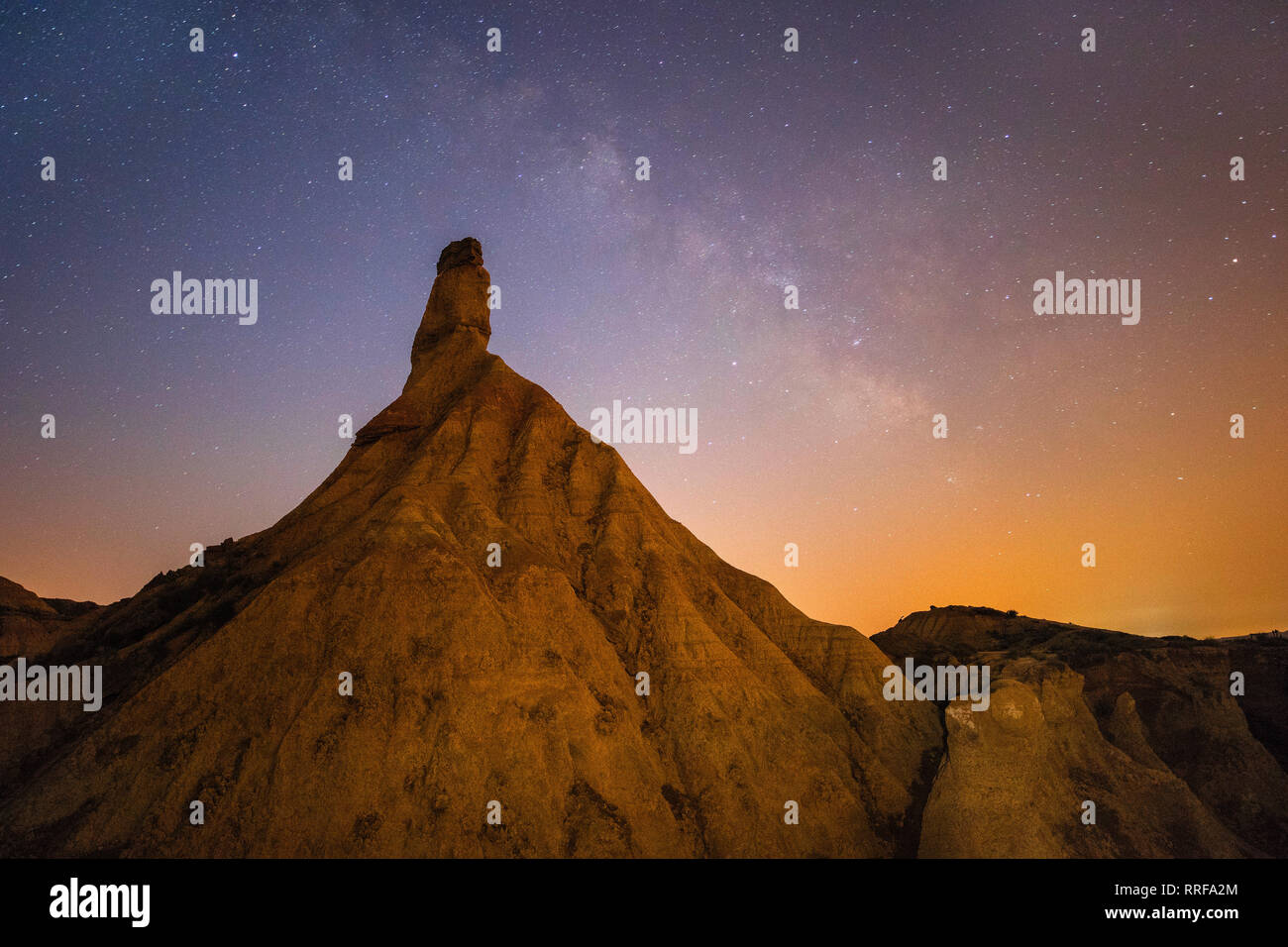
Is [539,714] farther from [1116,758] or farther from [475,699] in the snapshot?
[1116,758]

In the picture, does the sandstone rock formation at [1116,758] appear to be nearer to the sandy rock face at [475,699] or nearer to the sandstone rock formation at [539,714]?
the sandstone rock formation at [539,714]

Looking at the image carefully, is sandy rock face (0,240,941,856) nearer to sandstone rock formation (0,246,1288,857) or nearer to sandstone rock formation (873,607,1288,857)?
sandstone rock formation (0,246,1288,857)

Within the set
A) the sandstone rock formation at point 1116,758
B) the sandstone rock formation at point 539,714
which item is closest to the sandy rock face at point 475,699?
the sandstone rock formation at point 539,714

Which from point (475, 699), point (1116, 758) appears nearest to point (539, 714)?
point (475, 699)

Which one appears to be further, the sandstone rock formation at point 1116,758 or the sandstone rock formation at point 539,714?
the sandstone rock formation at point 1116,758

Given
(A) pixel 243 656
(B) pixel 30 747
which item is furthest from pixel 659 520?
(B) pixel 30 747

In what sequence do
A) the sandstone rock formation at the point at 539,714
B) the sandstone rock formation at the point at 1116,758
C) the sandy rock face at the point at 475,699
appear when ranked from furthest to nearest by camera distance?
the sandstone rock formation at the point at 1116,758
the sandstone rock formation at the point at 539,714
the sandy rock face at the point at 475,699

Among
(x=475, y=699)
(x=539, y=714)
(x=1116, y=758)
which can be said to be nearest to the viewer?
(x=475, y=699)

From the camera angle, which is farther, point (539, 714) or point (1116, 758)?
point (1116, 758)

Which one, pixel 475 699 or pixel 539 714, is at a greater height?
pixel 475 699

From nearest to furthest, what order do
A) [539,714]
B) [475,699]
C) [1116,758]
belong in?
[475,699] < [539,714] < [1116,758]

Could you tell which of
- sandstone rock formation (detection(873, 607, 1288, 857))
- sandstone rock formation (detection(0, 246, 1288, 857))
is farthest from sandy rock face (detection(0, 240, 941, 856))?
sandstone rock formation (detection(873, 607, 1288, 857))

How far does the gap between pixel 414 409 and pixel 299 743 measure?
2731cm

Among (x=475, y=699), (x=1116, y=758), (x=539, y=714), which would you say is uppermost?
(x=475, y=699)
